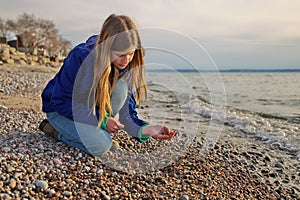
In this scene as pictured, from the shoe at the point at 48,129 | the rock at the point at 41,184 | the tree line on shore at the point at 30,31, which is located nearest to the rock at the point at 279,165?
the shoe at the point at 48,129

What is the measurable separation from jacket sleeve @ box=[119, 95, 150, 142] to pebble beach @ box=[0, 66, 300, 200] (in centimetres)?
22

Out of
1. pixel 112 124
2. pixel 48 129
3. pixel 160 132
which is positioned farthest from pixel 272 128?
pixel 48 129

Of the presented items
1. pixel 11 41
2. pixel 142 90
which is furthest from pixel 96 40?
pixel 11 41

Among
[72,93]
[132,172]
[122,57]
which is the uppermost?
[122,57]

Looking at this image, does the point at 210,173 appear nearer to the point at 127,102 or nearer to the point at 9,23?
the point at 127,102

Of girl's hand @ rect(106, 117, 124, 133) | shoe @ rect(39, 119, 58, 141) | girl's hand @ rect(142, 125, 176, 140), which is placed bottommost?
shoe @ rect(39, 119, 58, 141)

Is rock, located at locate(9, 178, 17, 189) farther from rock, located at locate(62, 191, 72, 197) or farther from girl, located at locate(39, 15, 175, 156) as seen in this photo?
girl, located at locate(39, 15, 175, 156)

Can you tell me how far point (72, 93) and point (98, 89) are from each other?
26cm

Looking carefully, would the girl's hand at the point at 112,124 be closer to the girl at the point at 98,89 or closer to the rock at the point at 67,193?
the girl at the point at 98,89

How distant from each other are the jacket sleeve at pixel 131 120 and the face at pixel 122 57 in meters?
0.58

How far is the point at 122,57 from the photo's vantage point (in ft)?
9.59

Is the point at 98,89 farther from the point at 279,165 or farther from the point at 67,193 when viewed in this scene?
the point at 279,165

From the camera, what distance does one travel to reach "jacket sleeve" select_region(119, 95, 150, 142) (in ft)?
11.4

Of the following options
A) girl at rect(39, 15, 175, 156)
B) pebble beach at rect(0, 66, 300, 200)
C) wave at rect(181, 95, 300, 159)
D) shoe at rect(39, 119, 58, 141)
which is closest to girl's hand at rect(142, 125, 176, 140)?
girl at rect(39, 15, 175, 156)
